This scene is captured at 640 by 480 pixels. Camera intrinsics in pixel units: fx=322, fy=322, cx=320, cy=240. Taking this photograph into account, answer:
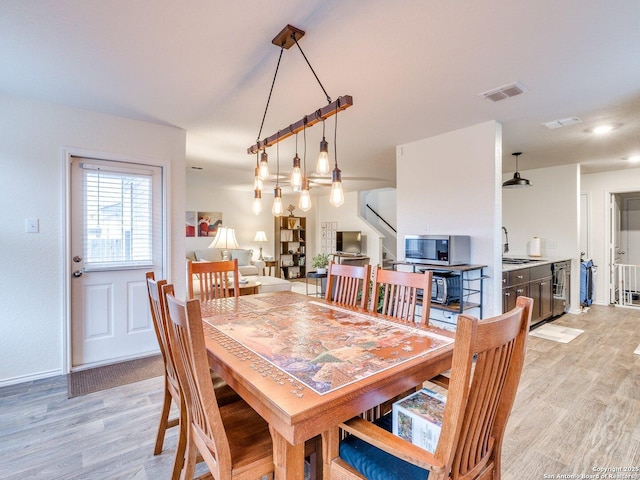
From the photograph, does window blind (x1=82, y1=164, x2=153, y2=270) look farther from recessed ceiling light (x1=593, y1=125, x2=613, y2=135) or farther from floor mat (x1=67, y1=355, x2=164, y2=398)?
recessed ceiling light (x1=593, y1=125, x2=613, y2=135)

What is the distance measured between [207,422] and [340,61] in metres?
2.16

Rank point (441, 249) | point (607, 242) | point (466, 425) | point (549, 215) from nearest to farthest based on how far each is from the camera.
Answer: point (466, 425) < point (441, 249) < point (549, 215) < point (607, 242)

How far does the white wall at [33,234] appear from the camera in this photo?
272 centimetres

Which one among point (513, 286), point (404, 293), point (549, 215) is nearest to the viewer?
point (404, 293)

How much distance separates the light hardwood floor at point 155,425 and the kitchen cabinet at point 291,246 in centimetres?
642

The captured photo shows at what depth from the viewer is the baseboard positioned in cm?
270

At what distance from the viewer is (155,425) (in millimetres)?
2150

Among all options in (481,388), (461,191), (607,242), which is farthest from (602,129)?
(481,388)

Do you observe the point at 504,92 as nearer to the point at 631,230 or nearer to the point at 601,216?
the point at 601,216


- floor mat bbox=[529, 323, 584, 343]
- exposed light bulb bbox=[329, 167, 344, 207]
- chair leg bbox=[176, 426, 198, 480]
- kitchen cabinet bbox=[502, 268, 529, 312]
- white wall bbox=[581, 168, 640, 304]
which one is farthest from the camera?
white wall bbox=[581, 168, 640, 304]

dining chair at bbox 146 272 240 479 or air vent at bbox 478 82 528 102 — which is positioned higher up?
air vent at bbox 478 82 528 102

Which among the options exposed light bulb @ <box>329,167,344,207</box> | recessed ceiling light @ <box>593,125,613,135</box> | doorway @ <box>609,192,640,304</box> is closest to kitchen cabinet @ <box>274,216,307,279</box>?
recessed ceiling light @ <box>593,125,613,135</box>

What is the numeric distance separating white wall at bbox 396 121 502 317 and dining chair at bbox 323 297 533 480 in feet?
8.34

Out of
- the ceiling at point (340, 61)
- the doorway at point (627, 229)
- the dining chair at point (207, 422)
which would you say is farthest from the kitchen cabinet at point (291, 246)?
the dining chair at point (207, 422)
